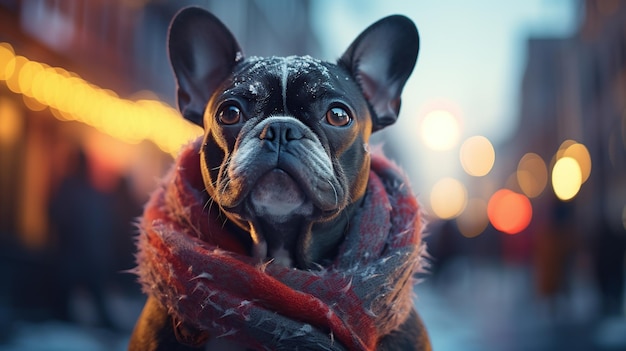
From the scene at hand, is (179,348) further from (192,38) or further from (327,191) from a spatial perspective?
(192,38)

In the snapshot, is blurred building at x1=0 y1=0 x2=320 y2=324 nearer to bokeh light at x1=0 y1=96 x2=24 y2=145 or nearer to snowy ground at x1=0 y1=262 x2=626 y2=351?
bokeh light at x1=0 y1=96 x2=24 y2=145

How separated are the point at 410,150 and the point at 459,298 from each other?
6819 cm

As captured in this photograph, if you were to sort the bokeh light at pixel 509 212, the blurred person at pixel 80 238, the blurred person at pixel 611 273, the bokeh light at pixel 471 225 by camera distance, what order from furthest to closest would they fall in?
the bokeh light at pixel 471 225
the bokeh light at pixel 509 212
the blurred person at pixel 611 273
the blurred person at pixel 80 238

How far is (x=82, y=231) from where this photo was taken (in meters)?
6.94

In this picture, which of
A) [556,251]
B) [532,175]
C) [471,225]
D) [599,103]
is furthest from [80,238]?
[532,175]

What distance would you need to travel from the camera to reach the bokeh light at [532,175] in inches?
1631

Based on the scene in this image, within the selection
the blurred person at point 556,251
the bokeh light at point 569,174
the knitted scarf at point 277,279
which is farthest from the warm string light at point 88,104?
the bokeh light at point 569,174

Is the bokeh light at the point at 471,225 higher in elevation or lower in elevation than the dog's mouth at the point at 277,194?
lower

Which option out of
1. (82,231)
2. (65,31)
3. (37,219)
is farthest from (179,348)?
(65,31)

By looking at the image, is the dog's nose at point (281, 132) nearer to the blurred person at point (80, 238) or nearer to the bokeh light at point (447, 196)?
the blurred person at point (80, 238)

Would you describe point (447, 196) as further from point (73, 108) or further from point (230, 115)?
point (230, 115)

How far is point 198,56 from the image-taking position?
105 inches

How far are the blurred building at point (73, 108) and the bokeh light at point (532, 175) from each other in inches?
1137

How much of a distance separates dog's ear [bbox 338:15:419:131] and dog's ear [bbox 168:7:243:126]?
0.44 m
